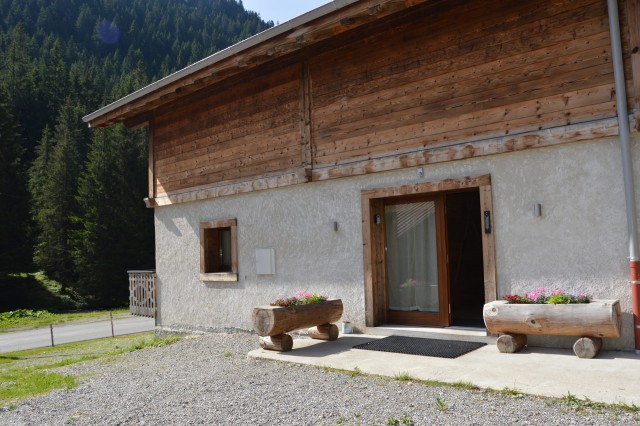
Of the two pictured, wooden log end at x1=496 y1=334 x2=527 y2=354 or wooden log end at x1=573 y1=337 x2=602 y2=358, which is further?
wooden log end at x1=496 y1=334 x2=527 y2=354

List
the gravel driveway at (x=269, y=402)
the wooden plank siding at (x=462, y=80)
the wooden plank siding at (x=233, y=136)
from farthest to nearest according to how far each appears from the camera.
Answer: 1. the wooden plank siding at (x=233, y=136)
2. the wooden plank siding at (x=462, y=80)
3. the gravel driveway at (x=269, y=402)

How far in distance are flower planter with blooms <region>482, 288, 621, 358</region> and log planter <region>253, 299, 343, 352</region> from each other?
247 cm

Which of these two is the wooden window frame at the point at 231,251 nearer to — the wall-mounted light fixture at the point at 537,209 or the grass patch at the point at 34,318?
the wall-mounted light fixture at the point at 537,209

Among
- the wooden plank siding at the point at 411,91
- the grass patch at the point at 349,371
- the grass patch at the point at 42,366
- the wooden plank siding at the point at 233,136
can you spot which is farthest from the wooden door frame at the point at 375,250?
the grass patch at the point at 42,366

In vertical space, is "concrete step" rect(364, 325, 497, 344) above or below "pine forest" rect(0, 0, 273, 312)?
below

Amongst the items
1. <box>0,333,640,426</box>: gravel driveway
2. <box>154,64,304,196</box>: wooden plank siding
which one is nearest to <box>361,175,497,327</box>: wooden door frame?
<box>154,64,304,196</box>: wooden plank siding

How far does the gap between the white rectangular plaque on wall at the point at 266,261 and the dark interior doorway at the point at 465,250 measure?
386 cm

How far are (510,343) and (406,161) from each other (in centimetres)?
302

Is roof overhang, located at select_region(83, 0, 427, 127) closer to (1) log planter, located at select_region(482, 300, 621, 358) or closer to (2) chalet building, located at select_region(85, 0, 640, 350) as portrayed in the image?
(2) chalet building, located at select_region(85, 0, 640, 350)

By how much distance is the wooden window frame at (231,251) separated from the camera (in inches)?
432

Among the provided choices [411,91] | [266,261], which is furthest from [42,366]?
[411,91]

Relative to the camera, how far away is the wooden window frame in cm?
1096

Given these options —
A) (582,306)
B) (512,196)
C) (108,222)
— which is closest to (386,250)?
(512,196)

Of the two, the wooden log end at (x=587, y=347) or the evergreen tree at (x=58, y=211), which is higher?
the evergreen tree at (x=58, y=211)
